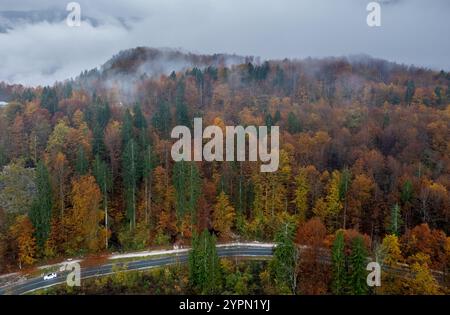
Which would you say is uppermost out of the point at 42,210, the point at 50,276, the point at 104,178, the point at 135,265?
the point at 104,178

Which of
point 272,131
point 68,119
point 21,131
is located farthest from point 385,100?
point 21,131

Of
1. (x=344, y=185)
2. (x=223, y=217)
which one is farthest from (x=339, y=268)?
(x=223, y=217)

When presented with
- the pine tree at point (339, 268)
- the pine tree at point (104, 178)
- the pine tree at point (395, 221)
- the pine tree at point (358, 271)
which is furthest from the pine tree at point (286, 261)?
the pine tree at point (104, 178)

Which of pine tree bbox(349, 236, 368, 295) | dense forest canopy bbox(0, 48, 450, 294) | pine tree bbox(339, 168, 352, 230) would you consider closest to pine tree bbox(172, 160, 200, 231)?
A: dense forest canopy bbox(0, 48, 450, 294)

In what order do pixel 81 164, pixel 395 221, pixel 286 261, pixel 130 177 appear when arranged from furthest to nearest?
pixel 130 177
pixel 81 164
pixel 395 221
pixel 286 261

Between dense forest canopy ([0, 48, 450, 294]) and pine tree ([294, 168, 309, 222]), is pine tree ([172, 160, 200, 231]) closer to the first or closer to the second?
dense forest canopy ([0, 48, 450, 294])

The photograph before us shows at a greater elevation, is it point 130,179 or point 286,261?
point 130,179

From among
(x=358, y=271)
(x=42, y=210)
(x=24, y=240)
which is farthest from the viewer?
(x=42, y=210)

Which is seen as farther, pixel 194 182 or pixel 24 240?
pixel 194 182

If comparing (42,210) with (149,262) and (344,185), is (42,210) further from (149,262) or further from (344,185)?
(344,185)
